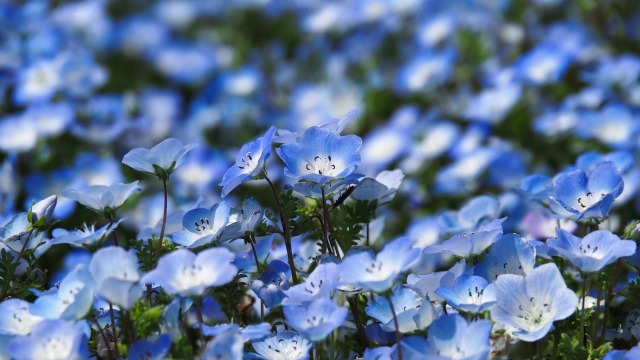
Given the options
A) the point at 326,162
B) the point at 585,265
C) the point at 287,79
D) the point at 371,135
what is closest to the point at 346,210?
the point at 326,162

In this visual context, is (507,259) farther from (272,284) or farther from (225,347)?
(225,347)

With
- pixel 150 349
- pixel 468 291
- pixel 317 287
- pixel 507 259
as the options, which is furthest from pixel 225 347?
pixel 507 259

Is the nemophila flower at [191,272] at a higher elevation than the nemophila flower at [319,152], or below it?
below

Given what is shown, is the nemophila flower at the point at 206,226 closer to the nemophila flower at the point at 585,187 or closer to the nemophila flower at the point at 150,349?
the nemophila flower at the point at 150,349

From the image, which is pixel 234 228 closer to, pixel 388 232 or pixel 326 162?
pixel 326 162

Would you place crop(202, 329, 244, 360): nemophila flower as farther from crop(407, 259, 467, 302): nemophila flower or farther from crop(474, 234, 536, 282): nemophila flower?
crop(474, 234, 536, 282): nemophila flower

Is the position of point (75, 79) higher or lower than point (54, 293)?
lower

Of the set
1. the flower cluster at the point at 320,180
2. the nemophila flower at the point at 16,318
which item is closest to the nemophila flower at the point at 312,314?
the flower cluster at the point at 320,180
